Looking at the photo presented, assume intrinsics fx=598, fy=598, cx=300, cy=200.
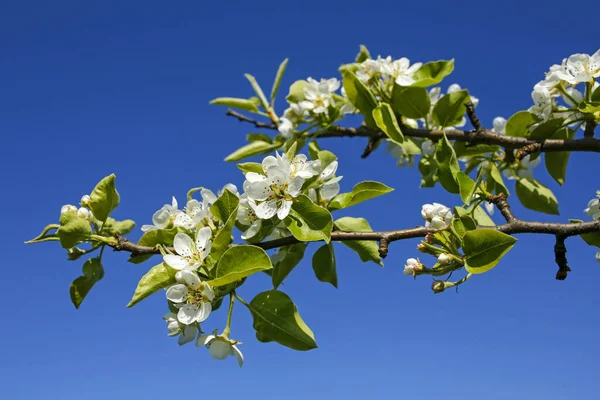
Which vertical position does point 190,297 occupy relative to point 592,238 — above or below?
below

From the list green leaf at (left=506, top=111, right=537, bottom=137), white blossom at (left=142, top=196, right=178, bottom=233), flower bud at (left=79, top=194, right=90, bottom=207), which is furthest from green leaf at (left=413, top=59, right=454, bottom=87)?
flower bud at (left=79, top=194, right=90, bottom=207)

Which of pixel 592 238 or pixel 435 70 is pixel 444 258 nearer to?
pixel 592 238

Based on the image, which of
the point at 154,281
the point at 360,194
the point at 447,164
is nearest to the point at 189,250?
the point at 154,281

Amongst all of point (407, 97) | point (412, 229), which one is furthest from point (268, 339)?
point (407, 97)

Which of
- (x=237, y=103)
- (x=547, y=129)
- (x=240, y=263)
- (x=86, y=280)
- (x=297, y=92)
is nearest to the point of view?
(x=240, y=263)

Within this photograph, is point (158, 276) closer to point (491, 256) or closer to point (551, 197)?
point (491, 256)

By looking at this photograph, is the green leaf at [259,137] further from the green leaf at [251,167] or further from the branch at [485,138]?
the green leaf at [251,167]

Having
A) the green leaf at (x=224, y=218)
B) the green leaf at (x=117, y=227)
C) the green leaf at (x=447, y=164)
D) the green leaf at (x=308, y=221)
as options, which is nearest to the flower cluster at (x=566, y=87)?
the green leaf at (x=447, y=164)
